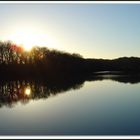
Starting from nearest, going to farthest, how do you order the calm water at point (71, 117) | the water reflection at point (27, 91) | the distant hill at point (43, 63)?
the calm water at point (71, 117)
the water reflection at point (27, 91)
the distant hill at point (43, 63)

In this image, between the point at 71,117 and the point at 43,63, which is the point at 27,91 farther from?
the point at 43,63

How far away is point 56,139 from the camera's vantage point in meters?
4.79

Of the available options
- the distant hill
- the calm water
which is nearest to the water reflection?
the calm water

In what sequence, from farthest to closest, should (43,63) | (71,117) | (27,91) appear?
(43,63) < (27,91) < (71,117)

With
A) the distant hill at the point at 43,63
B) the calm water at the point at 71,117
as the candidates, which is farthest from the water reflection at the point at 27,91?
the distant hill at the point at 43,63

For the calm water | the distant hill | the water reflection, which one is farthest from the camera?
the distant hill

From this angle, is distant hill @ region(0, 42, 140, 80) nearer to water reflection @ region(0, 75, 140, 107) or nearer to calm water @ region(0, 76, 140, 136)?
water reflection @ region(0, 75, 140, 107)

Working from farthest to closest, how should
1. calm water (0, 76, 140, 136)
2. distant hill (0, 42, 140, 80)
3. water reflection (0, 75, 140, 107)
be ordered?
1. distant hill (0, 42, 140, 80)
2. water reflection (0, 75, 140, 107)
3. calm water (0, 76, 140, 136)

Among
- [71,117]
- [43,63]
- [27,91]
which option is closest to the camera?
[71,117]

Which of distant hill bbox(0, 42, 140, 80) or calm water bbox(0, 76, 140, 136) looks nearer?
calm water bbox(0, 76, 140, 136)

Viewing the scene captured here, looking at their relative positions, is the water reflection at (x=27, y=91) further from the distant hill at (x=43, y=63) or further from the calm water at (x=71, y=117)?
the distant hill at (x=43, y=63)

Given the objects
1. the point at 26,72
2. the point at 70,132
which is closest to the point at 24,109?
the point at 70,132

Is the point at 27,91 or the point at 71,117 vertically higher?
the point at 27,91

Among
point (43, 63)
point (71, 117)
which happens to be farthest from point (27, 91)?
point (43, 63)
